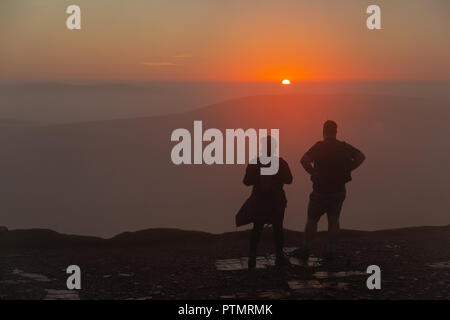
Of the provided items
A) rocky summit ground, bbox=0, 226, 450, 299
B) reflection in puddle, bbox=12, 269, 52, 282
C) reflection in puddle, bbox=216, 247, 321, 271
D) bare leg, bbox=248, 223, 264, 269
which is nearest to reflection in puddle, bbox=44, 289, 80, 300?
rocky summit ground, bbox=0, 226, 450, 299

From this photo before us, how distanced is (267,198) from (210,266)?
3.95ft

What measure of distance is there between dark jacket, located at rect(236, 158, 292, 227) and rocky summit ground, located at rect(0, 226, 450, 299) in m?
0.61

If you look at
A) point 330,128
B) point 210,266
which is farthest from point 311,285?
point 330,128

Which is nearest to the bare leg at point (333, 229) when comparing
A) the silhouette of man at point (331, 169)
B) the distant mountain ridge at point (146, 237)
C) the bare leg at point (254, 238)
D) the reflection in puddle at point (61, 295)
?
the silhouette of man at point (331, 169)

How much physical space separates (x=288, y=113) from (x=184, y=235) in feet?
7.95

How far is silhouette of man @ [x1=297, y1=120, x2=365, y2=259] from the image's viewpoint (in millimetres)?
7840

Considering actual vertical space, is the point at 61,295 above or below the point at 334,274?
below

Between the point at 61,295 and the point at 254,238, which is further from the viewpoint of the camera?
the point at 254,238

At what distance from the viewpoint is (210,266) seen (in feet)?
26.9

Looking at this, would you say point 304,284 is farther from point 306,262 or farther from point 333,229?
point 333,229

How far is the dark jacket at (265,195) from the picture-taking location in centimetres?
760

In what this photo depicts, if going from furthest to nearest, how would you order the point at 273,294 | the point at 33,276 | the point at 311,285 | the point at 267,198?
the point at 33,276, the point at 267,198, the point at 311,285, the point at 273,294

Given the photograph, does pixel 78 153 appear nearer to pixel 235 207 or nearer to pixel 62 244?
pixel 62 244

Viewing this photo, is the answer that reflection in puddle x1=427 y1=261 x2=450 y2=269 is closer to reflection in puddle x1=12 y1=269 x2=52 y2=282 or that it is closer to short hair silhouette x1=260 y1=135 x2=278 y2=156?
short hair silhouette x1=260 y1=135 x2=278 y2=156
